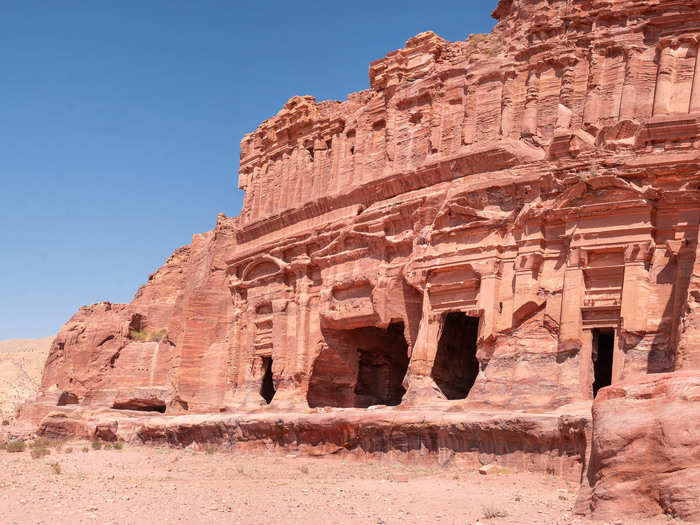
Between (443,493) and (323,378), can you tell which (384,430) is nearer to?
(443,493)

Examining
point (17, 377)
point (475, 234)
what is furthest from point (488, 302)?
point (17, 377)

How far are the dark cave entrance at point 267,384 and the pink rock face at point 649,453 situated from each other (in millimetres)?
19194

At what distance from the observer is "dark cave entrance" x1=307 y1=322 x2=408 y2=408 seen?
25.7 meters

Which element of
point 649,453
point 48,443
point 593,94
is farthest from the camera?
point 48,443

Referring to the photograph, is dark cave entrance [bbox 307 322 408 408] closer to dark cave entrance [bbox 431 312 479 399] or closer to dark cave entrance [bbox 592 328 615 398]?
dark cave entrance [bbox 431 312 479 399]

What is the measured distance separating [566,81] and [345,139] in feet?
26.9

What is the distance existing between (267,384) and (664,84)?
52.2 feet

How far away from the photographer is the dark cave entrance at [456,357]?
22.2m

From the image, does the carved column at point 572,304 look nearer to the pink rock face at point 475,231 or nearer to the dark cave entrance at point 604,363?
the pink rock face at point 475,231

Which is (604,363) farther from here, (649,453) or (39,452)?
(39,452)

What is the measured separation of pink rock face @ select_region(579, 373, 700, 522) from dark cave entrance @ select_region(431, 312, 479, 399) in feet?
39.6

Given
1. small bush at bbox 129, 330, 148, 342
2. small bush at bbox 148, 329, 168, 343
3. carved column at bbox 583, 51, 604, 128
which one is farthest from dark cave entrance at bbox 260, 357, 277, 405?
carved column at bbox 583, 51, 604, 128

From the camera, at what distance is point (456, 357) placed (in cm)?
2328

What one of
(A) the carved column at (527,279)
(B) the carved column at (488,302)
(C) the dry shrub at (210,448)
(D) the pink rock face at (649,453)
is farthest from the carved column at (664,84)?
(C) the dry shrub at (210,448)
